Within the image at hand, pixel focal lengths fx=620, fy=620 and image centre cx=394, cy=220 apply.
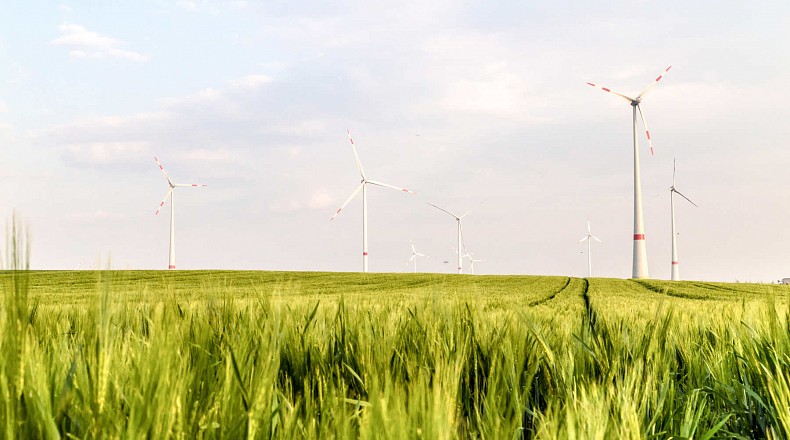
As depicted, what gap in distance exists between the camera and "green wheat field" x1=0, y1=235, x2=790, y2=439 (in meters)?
1.15

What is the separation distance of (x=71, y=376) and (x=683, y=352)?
2.78m

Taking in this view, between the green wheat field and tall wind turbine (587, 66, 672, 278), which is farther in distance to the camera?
tall wind turbine (587, 66, 672, 278)

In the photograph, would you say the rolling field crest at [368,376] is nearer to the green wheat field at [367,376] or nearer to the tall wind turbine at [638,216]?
the green wheat field at [367,376]

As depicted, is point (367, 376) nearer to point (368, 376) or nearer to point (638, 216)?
point (368, 376)

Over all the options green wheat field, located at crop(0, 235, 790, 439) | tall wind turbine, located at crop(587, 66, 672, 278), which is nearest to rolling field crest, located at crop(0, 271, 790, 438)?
green wheat field, located at crop(0, 235, 790, 439)

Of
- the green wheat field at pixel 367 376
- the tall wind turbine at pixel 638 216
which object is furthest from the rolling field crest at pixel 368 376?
the tall wind turbine at pixel 638 216

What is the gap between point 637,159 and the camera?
4366cm

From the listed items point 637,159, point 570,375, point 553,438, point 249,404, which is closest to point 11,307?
point 249,404

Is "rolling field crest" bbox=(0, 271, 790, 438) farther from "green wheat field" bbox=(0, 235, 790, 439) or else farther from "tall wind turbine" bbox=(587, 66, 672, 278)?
"tall wind turbine" bbox=(587, 66, 672, 278)

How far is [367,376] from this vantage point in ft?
5.89

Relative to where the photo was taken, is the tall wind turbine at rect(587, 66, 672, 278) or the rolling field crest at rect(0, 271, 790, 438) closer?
the rolling field crest at rect(0, 271, 790, 438)

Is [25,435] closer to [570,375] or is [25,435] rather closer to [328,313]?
[570,375]

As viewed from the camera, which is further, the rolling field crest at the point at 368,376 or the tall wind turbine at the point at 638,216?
the tall wind turbine at the point at 638,216

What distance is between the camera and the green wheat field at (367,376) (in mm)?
1152
